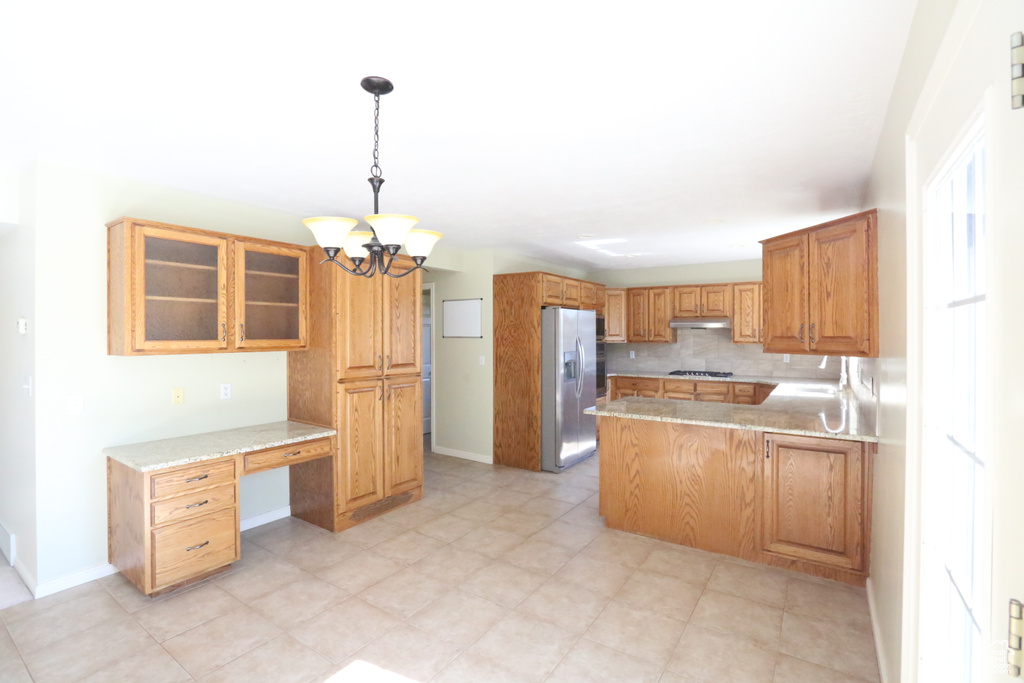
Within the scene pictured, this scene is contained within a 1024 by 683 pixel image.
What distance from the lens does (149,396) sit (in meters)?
3.10

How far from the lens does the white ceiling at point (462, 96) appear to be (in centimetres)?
148

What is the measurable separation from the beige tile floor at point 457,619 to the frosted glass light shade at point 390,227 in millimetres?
1860

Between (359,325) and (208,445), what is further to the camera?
(359,325)

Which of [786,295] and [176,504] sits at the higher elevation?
[786,295]

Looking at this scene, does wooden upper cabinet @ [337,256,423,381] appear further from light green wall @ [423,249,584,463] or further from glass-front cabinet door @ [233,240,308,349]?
light green wall @ [423,249,584,463]

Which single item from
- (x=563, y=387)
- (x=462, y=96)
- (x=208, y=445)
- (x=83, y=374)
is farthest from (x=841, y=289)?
(x=83, y=374)

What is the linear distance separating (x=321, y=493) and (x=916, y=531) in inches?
139

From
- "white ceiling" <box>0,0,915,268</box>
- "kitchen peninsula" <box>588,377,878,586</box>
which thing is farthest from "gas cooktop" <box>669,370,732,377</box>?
"white ceiling" <box>0,0,915,268</box>

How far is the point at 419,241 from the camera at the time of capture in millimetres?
2143

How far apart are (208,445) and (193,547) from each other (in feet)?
1.95

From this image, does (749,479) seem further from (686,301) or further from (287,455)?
(686,301)

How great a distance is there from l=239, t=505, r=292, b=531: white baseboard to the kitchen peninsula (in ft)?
8.41

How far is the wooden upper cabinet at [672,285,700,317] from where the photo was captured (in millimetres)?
6465

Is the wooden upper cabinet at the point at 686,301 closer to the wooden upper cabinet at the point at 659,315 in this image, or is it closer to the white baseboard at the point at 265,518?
the wooden upper cabinet at the point at 659,315
